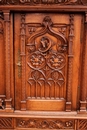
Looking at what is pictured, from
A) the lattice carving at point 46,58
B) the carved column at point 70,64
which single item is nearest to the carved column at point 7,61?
the lattice carving at point 46,58

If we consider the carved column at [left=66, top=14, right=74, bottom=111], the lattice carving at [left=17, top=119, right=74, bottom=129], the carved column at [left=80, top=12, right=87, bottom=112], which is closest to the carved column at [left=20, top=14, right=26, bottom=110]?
the lattice carving at [left=17, top=119, right=74, bottom=129]

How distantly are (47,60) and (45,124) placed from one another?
19.8 inches

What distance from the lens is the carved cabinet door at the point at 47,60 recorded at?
1469 mm

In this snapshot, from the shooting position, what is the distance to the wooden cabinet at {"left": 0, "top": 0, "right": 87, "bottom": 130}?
1452mm

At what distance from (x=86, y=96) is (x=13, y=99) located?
22.1 inches

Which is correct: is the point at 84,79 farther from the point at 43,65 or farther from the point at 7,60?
the point at 7,60

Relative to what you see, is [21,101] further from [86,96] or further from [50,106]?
[86,96]

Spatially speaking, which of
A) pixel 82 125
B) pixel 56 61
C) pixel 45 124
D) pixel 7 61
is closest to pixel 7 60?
pixel 7 61

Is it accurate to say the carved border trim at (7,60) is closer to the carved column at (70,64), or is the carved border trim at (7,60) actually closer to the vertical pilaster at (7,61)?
the vertical pilaster at (7,61)

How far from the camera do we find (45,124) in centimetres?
162

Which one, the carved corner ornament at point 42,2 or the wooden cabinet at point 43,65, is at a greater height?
the carved corner ornament at point 42,2

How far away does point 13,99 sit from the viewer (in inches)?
63.4

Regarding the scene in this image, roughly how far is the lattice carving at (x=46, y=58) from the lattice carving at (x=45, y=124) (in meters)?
0.20

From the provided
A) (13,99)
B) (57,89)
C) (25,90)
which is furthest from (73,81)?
(13,99)
